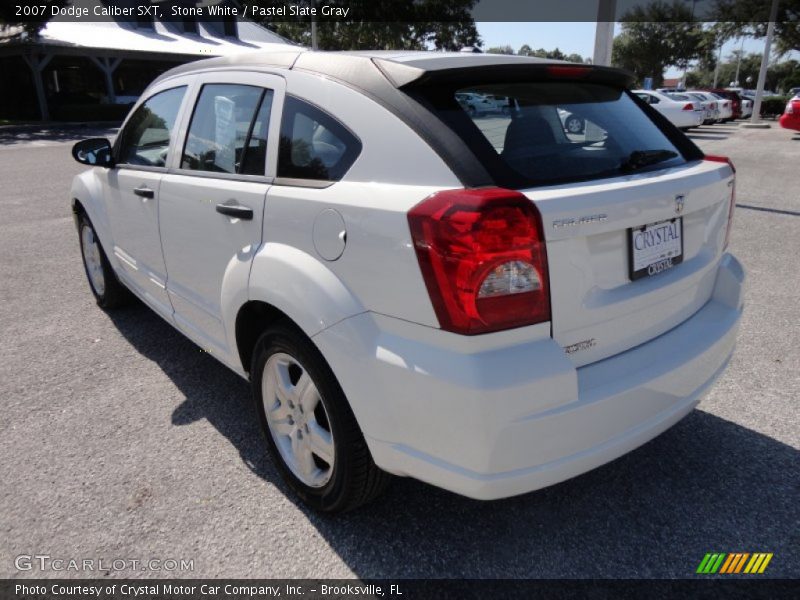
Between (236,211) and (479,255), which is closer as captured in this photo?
(479,255)

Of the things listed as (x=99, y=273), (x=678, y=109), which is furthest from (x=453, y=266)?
(x=678, y=109)

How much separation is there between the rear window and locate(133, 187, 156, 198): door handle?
187 cm

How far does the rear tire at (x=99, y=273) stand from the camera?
4566mm

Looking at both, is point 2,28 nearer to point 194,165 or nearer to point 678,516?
point 194,165

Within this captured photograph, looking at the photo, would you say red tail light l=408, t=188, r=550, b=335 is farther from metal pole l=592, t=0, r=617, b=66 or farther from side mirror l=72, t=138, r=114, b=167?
metal pole l=592, t=0, r=617, b=66

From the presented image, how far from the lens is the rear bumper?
5.93ft

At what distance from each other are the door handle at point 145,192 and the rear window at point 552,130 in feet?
6.13

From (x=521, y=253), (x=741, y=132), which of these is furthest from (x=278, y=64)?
(x=741, y=132)

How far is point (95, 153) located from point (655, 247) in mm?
3430

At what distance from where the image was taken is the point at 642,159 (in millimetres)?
2350

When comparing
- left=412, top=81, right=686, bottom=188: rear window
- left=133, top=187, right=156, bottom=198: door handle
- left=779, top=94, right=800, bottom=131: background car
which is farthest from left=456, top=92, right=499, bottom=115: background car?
left=779, top=94, right=800, bottom=131: background car

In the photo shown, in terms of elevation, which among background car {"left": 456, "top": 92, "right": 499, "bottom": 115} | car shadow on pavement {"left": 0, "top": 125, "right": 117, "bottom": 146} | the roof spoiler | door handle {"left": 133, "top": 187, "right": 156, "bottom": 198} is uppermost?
the roof spoiler

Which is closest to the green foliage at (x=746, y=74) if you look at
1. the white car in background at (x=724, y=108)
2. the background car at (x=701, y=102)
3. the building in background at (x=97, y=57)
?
the white car in background at (x=724, y=108)

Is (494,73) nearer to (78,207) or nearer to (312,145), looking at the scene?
(312,145)
